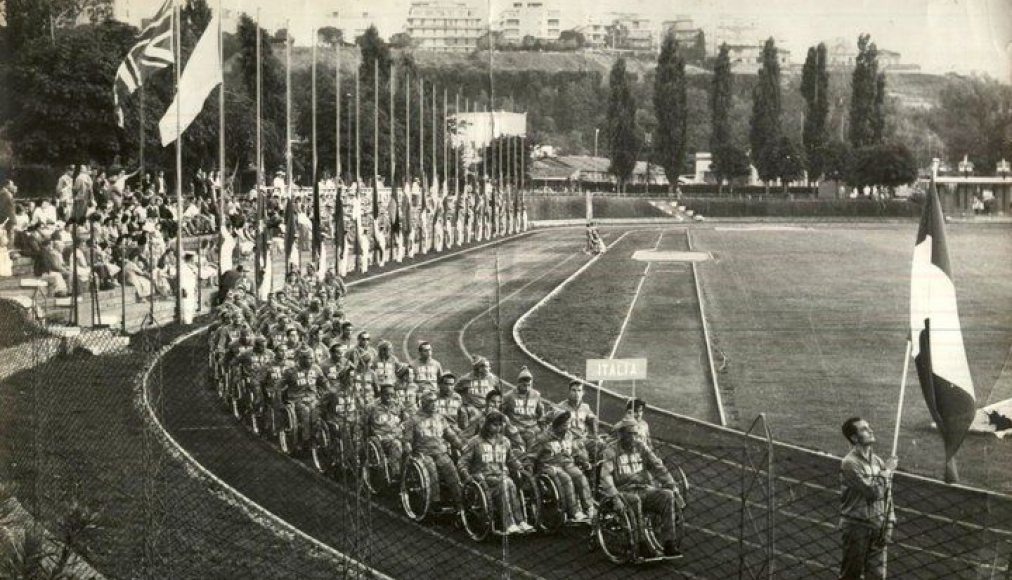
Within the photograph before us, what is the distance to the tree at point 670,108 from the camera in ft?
57.1

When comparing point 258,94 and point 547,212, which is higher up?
point 258,94

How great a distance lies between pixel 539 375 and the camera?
65.4 ft

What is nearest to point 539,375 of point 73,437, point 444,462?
point 444,462

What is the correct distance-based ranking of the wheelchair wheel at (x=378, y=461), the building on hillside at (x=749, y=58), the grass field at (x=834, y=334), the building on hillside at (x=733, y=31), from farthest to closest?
the grass field at (x=834, y=334), the building on hillside at (x=749, y=58), the building on hillside at (x=733, y=31), the wheelchair wheel at (x=378, y=461)

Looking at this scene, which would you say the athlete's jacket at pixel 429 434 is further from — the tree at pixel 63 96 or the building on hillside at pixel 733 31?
the tree at pixel 63 96

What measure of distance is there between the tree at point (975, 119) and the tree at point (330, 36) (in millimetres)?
13751

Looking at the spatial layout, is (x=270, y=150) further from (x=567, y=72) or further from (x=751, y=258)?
(x=567, y=72)

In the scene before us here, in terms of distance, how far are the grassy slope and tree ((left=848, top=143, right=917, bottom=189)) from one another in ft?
2.58

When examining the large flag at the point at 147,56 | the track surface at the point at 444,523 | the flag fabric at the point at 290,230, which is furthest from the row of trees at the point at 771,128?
the large flag at the point at 147,56

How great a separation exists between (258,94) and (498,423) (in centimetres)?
1765

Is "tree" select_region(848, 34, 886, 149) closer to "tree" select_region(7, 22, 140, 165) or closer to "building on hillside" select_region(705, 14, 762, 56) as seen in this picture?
"building on hillside" select_region(705, 14, 762, 56)

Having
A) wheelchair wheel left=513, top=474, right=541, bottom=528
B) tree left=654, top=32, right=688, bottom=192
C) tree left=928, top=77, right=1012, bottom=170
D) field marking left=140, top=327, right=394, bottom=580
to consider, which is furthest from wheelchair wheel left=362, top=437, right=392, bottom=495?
tree left=928, top=77, right=1012, bottom=170

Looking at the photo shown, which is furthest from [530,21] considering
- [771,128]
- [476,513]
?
[476,513]

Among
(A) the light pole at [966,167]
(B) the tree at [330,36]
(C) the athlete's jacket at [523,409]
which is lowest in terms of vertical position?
(C) the athlete's jacket at [523,409]
